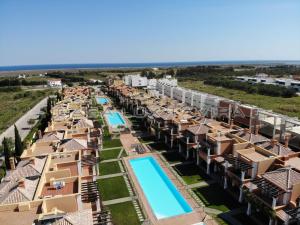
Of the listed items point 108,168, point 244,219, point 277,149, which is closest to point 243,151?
point 277,149

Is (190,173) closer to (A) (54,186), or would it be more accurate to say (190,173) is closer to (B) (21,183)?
(A) (54,186)

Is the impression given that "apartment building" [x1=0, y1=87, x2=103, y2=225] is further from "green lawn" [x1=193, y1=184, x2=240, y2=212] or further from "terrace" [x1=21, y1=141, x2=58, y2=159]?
"green lawn" [x1=193, y1=184, x2=240, y2=212]

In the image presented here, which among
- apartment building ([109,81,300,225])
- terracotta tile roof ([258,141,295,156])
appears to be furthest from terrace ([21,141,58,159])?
terracotta tile roof ([258,141,295,156])

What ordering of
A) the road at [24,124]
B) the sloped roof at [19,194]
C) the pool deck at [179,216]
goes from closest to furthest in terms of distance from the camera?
the sloped roof at [19,194] → the pool deck at [179,216] → the road at [24,124]

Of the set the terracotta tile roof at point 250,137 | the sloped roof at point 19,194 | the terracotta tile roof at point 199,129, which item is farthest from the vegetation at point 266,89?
the sloped roof at point 19,194

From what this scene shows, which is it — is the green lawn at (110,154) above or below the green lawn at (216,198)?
above

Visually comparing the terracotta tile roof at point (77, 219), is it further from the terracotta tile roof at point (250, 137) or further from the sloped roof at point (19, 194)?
the terracotta tile roof at point (250, 137)
